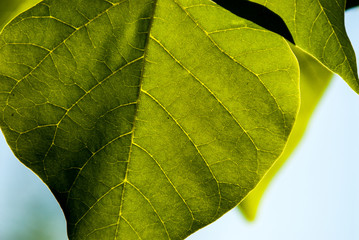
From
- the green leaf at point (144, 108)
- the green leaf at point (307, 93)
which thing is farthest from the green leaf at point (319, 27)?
the green leaf at point (307, 93)

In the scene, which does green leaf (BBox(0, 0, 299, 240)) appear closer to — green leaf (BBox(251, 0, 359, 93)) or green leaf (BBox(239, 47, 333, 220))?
green leaf (BBox(251, 0, 359, 93))

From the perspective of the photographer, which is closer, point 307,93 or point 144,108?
point 144,108

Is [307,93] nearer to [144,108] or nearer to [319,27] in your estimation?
[319,27]

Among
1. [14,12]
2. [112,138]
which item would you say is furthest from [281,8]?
[14,12]

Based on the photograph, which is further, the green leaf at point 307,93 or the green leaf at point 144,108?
the green leaf at point 307,93

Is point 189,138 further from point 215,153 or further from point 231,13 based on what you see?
point 231,13

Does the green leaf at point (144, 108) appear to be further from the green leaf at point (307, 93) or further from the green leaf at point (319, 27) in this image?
the green leaf at point (307, 93)

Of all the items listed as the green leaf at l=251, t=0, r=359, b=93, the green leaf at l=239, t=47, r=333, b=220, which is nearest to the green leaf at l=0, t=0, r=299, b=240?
the green leaf at l=251, t=0, r=359, b=93

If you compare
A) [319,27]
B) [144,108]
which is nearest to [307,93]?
[319,27]
